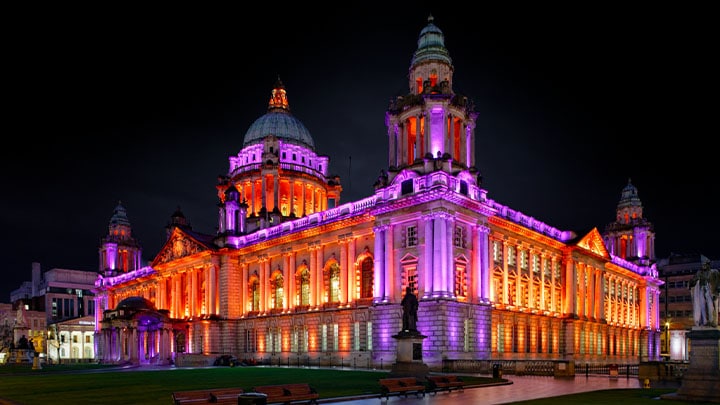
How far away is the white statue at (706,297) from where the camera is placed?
27.3 m

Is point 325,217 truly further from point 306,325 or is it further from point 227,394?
point 227,394

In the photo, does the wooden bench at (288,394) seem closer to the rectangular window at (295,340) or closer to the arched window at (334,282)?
the arched window at (334,282)

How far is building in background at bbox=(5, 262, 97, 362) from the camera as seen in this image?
12838 cm

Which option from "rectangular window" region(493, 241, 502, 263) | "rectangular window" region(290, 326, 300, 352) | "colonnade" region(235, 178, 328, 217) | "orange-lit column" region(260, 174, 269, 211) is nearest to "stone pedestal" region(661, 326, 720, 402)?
"rectangular window" region(493, 241, 502, 263)

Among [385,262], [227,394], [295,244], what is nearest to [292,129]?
[295,244]

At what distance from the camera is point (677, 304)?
122625 millimetres

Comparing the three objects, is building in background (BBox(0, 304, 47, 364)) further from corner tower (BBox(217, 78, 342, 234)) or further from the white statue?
the white statue

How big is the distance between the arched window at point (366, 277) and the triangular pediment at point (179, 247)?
24.1m

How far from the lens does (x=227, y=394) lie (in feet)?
69.2

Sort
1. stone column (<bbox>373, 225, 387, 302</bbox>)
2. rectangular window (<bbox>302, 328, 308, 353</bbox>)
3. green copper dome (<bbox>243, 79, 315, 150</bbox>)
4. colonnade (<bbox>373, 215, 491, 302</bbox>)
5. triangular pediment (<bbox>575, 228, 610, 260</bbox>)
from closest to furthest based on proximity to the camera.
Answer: colonnade (<bbox>373, 215, 491, 302</bbox>) → stone column (<bbox>373, 225, 387, 302</bbox>) → rectangular window (<bbox>302, 328, 308, 353</bbox>) → triangular pediment (<bbox>575, 228, 610, 260</bbox>) → green copper dome (<bbox>243, 79, 315, 150</bbox>)

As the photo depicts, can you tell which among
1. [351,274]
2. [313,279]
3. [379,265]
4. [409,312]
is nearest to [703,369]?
[409,312]

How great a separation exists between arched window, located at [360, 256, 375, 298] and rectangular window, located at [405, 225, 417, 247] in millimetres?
6452

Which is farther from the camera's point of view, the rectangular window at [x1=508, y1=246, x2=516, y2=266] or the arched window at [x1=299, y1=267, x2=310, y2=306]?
the arched window at [x1=299, y1=267, x2=310, y2=306]

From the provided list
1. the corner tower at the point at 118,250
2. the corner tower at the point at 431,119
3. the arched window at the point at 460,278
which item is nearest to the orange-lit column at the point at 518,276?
the corner tower at the point at 431,119
